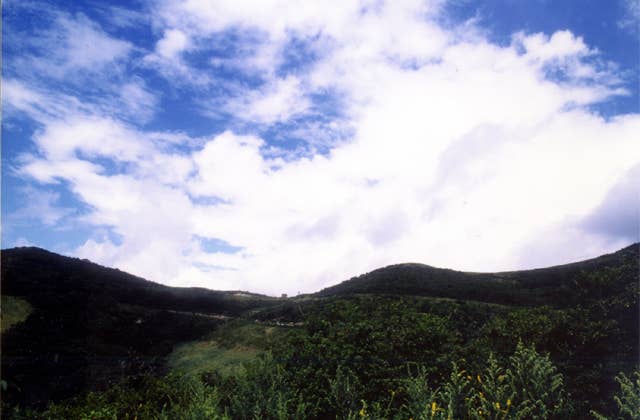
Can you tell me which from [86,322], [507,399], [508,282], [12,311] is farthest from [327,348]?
[508,282]

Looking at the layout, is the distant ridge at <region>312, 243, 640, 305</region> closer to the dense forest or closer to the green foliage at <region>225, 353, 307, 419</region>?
the dense forest

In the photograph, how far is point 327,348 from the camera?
13297 millimetres

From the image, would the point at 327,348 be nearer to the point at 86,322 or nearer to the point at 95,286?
the point at 86,322

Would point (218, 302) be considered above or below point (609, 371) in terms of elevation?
above

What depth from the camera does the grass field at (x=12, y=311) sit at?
71.4 ft

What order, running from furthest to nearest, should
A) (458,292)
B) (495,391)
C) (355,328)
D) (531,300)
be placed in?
(458,292) < (531,300) < (355,328) < (495,391)

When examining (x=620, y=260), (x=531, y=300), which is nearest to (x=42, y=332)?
(x=531, y=300)

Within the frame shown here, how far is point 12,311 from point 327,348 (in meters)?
20.9

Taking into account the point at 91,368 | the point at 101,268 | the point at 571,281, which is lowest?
the point at 91,368

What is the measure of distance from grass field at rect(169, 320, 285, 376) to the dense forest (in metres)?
0.15

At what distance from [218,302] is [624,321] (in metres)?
30.5

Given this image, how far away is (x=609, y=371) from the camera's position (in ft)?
34.2

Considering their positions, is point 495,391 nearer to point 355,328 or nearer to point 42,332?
point 355,328

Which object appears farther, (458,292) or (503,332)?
(458,292)
